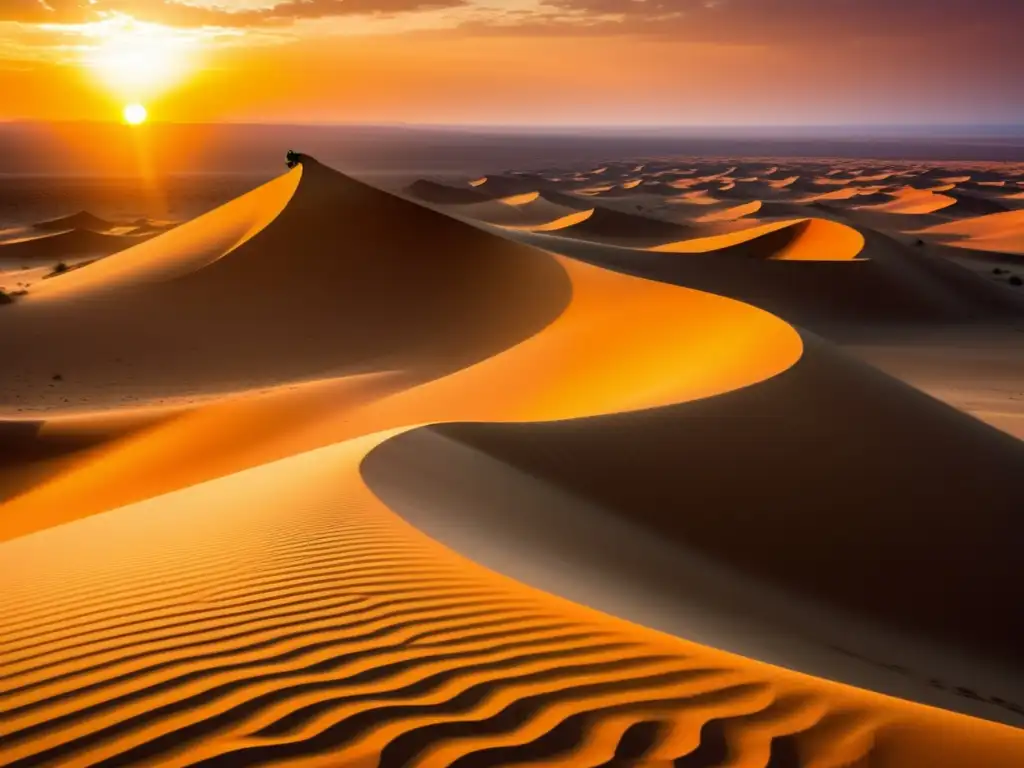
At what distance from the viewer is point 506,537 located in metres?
6.01

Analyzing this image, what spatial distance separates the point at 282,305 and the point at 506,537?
17832mm

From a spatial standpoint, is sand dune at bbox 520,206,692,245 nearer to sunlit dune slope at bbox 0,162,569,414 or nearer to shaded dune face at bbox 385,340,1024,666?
sunlit dune slope at bbox 0,162,569,414

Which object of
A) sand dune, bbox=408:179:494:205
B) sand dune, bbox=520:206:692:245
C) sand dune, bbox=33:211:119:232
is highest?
sand dune, bbox=408:179:494:205

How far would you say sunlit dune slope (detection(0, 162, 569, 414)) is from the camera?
1814 centimetres

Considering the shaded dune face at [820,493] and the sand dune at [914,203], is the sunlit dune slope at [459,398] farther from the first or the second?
the sand dune at [914,203]

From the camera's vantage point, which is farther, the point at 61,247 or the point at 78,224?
the point at 78,224

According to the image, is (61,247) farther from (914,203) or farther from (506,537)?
(914,203)

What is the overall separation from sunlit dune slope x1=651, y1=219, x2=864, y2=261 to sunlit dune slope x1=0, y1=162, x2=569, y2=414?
1224 cm

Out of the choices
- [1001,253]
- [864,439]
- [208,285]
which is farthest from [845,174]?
[864,439]

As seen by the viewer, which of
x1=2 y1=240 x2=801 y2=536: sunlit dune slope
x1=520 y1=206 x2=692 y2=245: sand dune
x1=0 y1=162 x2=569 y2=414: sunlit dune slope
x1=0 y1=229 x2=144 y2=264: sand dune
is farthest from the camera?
x1=520 y1=206 x2=692 y2=245: sand dune

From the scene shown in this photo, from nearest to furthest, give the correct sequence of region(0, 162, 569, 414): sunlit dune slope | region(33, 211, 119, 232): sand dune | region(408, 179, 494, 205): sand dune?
1. region(0, 162, 569, 414): sunlit dune slope
2. region(33, 211, 119, 232): sand dune
3. region(408, 179, 494, 205): sand dune

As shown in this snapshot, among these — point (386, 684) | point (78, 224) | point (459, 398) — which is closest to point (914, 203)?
point (78, 224)

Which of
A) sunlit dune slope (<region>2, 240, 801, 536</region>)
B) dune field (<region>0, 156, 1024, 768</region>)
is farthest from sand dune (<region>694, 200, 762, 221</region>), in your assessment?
sunlit dune slope (<region>2, 240, 801, 536</region>)

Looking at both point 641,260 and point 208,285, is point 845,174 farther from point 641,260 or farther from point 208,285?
point 208,285
